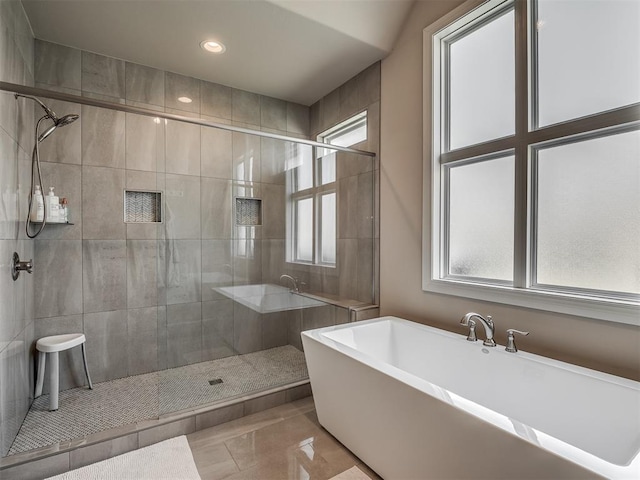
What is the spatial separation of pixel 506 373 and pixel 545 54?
1.80 m

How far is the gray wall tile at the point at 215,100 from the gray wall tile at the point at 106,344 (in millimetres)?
1978

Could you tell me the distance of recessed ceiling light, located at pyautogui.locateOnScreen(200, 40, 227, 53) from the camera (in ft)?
8.36

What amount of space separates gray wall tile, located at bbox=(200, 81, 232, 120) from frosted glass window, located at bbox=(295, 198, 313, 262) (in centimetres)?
127

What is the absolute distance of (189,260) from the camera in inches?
91.2

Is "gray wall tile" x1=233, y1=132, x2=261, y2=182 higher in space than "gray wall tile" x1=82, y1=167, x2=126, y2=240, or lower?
higher

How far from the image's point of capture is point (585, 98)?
1.74m

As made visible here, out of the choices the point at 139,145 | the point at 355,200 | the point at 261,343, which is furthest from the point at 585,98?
the point at 139,145

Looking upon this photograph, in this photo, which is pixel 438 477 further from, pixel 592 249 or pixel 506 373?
pixel 592 249

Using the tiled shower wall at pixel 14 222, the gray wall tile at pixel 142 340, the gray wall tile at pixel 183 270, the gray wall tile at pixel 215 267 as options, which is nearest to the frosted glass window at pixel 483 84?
the gray wall tile at pixel 215 267

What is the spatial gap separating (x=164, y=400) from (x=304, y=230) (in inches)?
62.2

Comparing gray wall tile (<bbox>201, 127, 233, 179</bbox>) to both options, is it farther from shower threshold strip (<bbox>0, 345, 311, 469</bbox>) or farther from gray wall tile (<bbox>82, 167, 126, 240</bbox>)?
shower threshold strip (<bbox>0, 345, 311, 469</bbox>)

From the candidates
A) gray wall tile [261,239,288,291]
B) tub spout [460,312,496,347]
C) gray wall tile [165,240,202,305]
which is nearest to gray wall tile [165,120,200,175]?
gray wall tile [165,240,202,305]

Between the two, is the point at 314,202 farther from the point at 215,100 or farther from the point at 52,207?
the point at 52,207

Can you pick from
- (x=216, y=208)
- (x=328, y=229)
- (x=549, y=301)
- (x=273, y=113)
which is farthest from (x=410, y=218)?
(x=273, y=113)
